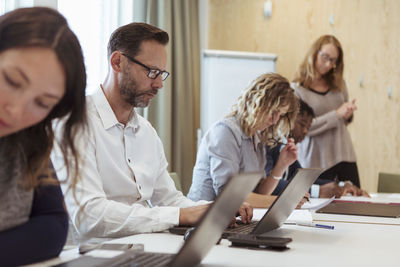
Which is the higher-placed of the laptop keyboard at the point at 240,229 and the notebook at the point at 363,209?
the laptop keyboard at the point at 240,229

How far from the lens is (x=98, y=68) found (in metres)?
3.63

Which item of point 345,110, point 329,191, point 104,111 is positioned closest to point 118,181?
point 104,111

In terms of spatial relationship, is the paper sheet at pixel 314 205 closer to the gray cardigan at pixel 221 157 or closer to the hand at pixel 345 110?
the gray cardigan at pixel 221 157

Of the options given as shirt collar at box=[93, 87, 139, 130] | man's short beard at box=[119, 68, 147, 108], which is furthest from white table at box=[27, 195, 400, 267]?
man's short beard at box=[119, 68, 147, 108]

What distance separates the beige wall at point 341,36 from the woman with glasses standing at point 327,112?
1240 mm

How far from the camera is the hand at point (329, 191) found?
2.99 m

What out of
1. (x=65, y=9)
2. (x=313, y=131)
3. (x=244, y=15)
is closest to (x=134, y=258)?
(x=65, y=9)

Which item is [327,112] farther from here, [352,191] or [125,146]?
[125,146]

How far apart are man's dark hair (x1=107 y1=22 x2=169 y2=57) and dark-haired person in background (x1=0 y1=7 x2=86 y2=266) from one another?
32.3 inches

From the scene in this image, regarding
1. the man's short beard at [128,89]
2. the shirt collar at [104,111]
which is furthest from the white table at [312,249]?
the man's short beard at [128,89]

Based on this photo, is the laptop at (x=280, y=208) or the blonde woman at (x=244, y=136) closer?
the laptop at (x=280, y=208)

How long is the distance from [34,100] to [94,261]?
0.35 meters

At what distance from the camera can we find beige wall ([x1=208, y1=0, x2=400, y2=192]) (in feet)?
16.9

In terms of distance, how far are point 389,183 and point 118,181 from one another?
2585 millimetres
